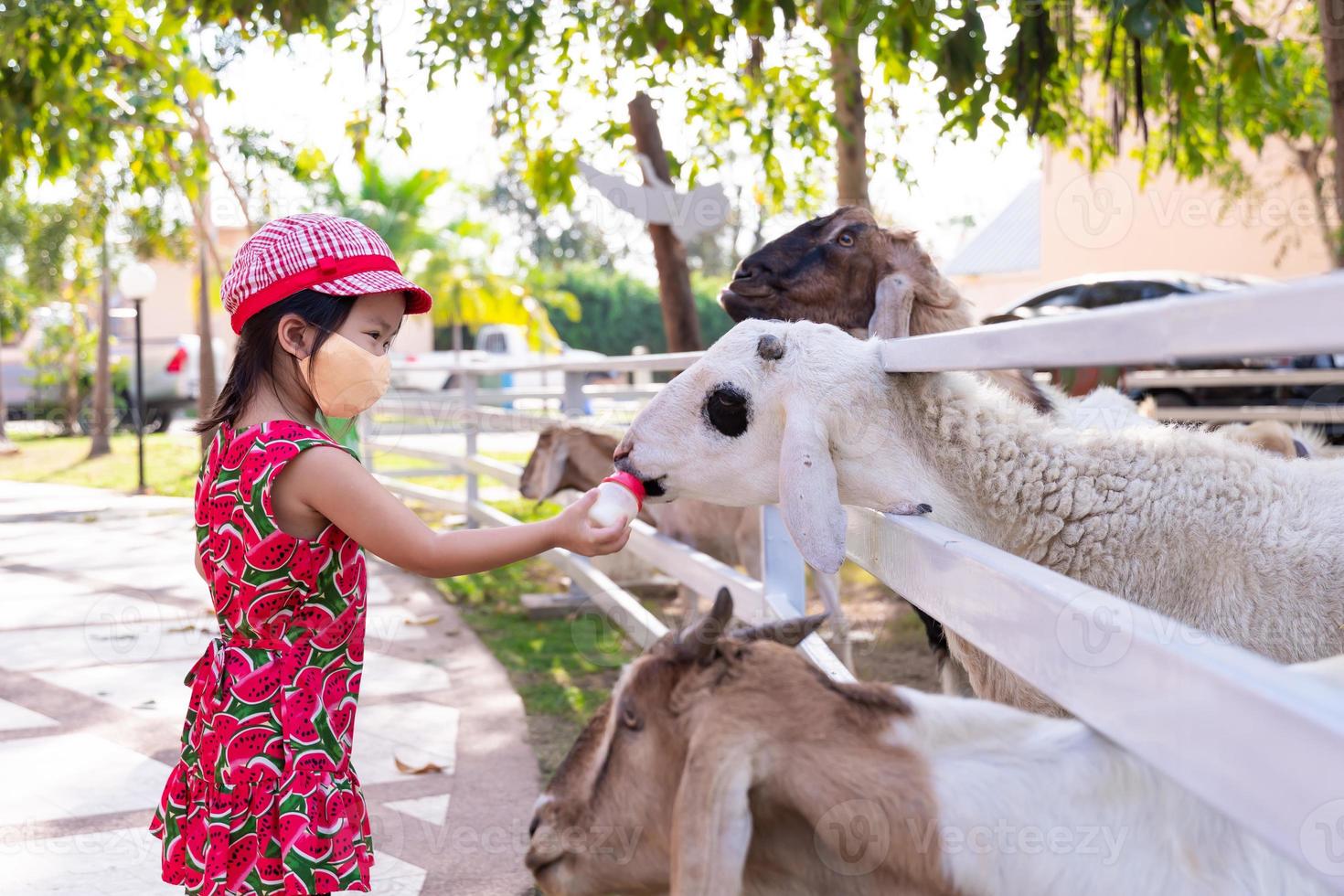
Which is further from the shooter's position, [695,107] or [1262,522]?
[695,107]

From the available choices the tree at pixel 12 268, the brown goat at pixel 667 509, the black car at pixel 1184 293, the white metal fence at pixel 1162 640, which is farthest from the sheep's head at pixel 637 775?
the tree at pixel 12 268

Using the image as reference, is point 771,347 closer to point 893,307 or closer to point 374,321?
point 374,321

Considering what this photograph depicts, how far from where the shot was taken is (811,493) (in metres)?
2.23

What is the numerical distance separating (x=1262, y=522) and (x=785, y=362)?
0.92 metres

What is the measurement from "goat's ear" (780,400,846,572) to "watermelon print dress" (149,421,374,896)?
2.64 feet

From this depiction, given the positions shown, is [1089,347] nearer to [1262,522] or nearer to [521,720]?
[1262,522]

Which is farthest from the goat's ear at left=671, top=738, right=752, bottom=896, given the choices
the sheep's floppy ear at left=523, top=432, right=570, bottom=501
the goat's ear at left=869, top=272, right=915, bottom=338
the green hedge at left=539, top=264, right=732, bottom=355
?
the green hedge at left=539, top=264, right=732, bottom=355

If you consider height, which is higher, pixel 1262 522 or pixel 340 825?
pixel 1262 522

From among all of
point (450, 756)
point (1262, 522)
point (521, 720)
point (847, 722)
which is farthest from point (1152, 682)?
point (521, 720)

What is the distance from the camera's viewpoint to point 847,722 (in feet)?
4.28

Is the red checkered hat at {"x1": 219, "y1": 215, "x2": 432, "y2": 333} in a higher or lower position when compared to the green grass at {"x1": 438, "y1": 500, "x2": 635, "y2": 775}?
higher

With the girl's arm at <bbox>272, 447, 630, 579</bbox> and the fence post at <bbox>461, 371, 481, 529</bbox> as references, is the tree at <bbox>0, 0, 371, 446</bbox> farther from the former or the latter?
the girl's arm at <bbox>272, 447, 630, 579</bbox>

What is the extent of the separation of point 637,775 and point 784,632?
25cm

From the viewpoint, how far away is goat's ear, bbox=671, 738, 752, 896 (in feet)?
3.96
